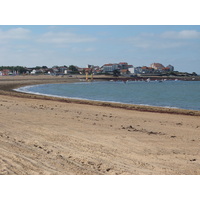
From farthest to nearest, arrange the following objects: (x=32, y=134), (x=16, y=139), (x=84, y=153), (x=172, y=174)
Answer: (x=32, y=134) < (x=16, y=139) < (x=84, y=153) < (x=172, y=174)

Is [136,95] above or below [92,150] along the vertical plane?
below

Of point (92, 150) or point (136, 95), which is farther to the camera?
point (136, 95)

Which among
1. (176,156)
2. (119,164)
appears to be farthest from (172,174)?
(176,156)

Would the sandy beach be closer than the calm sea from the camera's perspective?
Yes

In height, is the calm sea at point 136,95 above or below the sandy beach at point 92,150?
below

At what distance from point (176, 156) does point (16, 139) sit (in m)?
4.21

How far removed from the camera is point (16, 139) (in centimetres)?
774

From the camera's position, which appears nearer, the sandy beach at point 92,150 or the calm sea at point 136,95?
the sandy beach at point 92,150

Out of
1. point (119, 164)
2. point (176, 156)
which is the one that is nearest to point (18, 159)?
point (119, 164)

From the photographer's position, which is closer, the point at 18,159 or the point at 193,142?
the point at 18,159

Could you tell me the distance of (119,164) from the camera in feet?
19.7

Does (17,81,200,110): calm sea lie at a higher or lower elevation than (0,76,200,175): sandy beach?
lower

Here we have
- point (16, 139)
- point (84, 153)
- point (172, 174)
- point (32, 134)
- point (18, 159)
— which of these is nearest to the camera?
point (172, 174)

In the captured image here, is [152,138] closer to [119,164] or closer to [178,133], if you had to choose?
[178,133]
